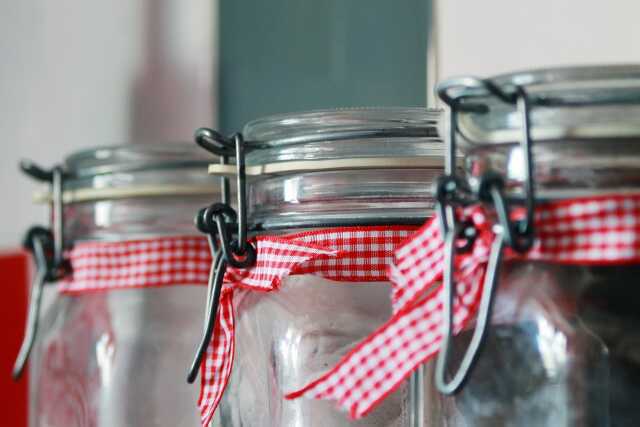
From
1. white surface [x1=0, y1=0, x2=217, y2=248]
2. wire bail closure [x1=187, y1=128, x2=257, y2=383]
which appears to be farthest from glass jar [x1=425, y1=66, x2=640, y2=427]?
white surface [x1=0, y1=0, x2=217, y2=248]

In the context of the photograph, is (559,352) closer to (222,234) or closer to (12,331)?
(222,234)

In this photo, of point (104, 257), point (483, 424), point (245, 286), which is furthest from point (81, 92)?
point (483, 424)

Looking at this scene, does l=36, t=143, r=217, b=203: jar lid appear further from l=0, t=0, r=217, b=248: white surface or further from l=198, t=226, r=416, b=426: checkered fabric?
l=0, t=0, r=217, b=248: white surface

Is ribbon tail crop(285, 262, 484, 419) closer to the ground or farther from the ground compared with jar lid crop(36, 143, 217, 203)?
closer to the ground

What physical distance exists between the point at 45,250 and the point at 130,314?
7cm

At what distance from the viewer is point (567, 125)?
12.7 inches

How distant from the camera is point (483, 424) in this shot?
35 cm

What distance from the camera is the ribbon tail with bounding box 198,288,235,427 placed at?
43 centimetres

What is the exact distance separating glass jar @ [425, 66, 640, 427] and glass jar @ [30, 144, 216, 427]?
23cm

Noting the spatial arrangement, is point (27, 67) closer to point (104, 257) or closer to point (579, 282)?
point (104, 257)

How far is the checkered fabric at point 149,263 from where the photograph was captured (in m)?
0.52

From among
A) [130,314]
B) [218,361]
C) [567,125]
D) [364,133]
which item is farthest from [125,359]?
[567,125]

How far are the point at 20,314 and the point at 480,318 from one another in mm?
589

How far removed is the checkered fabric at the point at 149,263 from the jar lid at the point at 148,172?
0.03 metres
